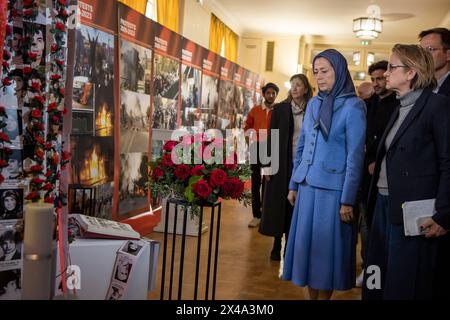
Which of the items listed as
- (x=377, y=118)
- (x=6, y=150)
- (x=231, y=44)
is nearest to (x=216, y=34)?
(x=231, y=44)

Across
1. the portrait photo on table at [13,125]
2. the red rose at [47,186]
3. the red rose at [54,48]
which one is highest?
the red rose at [54,48]

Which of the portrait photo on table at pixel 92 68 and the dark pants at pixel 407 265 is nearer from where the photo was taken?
the dark pants at pixel 407 265

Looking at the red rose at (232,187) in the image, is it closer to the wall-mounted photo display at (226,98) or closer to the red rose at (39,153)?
the red rose at (39,153)

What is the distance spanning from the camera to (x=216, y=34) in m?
10.5

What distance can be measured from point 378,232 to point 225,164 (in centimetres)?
83

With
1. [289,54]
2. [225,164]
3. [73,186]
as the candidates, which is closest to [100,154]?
[73,186]

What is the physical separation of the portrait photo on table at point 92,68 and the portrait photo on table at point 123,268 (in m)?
1.79

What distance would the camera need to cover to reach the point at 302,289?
3484 millimetres

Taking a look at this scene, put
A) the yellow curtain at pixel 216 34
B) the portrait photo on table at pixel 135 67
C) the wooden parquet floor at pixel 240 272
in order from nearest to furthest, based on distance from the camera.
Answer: the wooden parquet floor at pixel 240 272 → the portrait photo on table at pixel 135 67 → the yellow curtain at pixel 216 34

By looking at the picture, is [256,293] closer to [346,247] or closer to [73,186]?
[346,247]

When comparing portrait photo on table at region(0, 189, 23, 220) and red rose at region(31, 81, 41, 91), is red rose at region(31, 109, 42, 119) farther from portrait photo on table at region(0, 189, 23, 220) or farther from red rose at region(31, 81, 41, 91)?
portrait photo on table at region(0, 189, 23, 220)

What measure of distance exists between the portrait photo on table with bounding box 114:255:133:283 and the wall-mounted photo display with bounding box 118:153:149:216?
2193mm

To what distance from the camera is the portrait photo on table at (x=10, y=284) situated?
2.02 metres

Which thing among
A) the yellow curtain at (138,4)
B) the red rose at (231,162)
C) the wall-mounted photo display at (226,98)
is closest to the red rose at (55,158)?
the red rose at (231,162)
